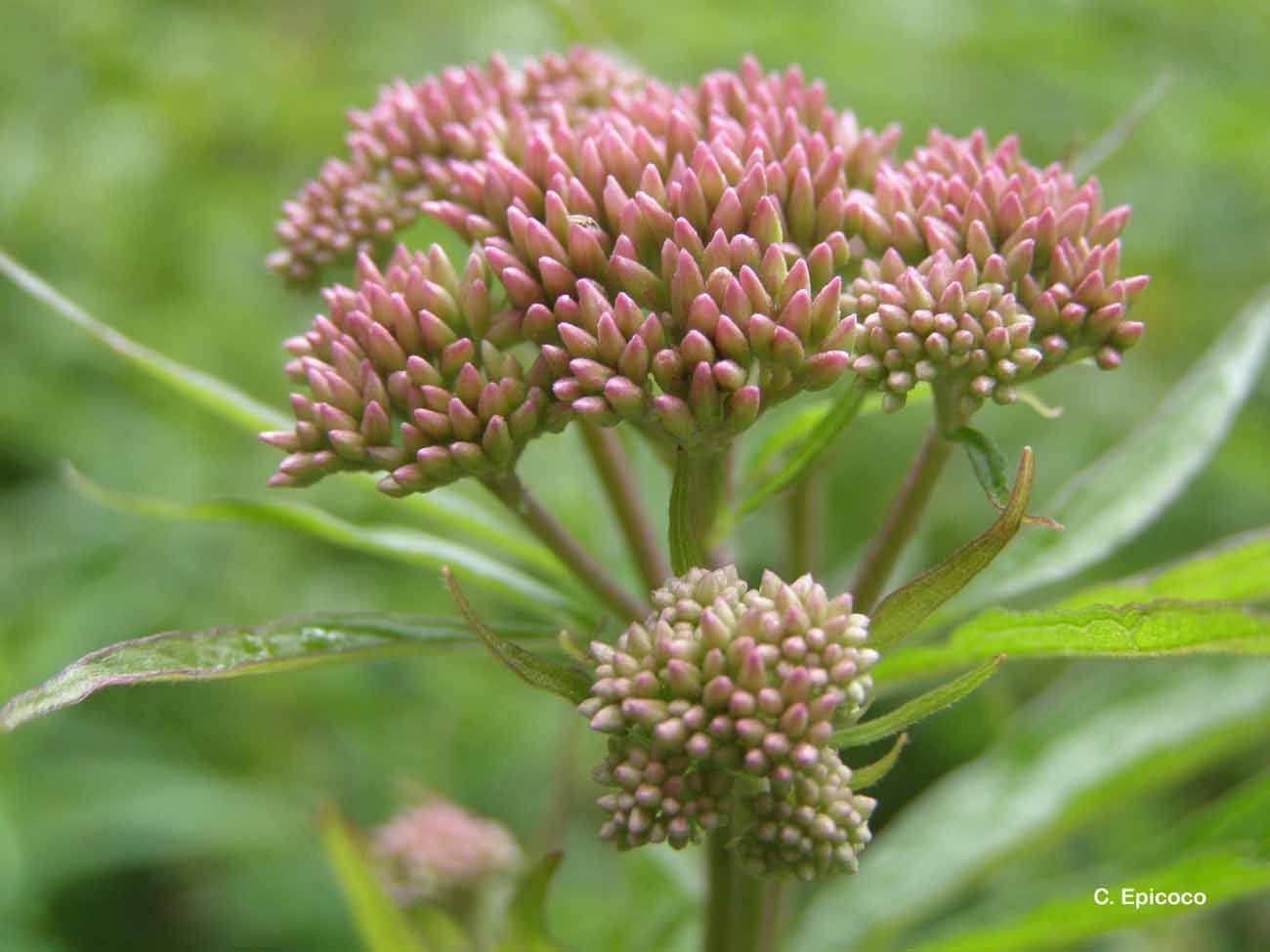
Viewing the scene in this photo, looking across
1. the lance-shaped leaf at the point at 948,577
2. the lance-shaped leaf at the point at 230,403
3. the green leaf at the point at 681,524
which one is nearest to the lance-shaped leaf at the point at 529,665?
the green leaf at the point at 681,524

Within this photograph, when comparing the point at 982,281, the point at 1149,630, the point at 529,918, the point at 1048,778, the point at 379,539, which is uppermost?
Result: the point at 982,281

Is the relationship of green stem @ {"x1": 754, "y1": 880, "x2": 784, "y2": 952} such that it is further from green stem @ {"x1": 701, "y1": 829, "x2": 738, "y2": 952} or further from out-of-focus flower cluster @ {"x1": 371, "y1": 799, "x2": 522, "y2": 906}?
out-of-focus flower cluster @ {"x1": 371, "y1": 799, "x2": 522, "y2": 906}

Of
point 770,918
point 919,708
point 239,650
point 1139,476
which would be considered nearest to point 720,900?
point 770,918

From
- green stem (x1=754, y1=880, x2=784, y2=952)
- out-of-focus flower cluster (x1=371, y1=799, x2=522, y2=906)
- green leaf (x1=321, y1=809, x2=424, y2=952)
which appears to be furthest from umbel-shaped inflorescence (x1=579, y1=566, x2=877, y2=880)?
out-of-focus flower cluster (x1=371, y1=799, x2=522, y2=906)

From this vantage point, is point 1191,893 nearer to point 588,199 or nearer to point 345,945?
point 588,199

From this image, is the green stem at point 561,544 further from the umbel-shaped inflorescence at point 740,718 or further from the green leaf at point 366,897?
the green leaf at point 366,897

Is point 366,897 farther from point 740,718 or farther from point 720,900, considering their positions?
point 740,718
